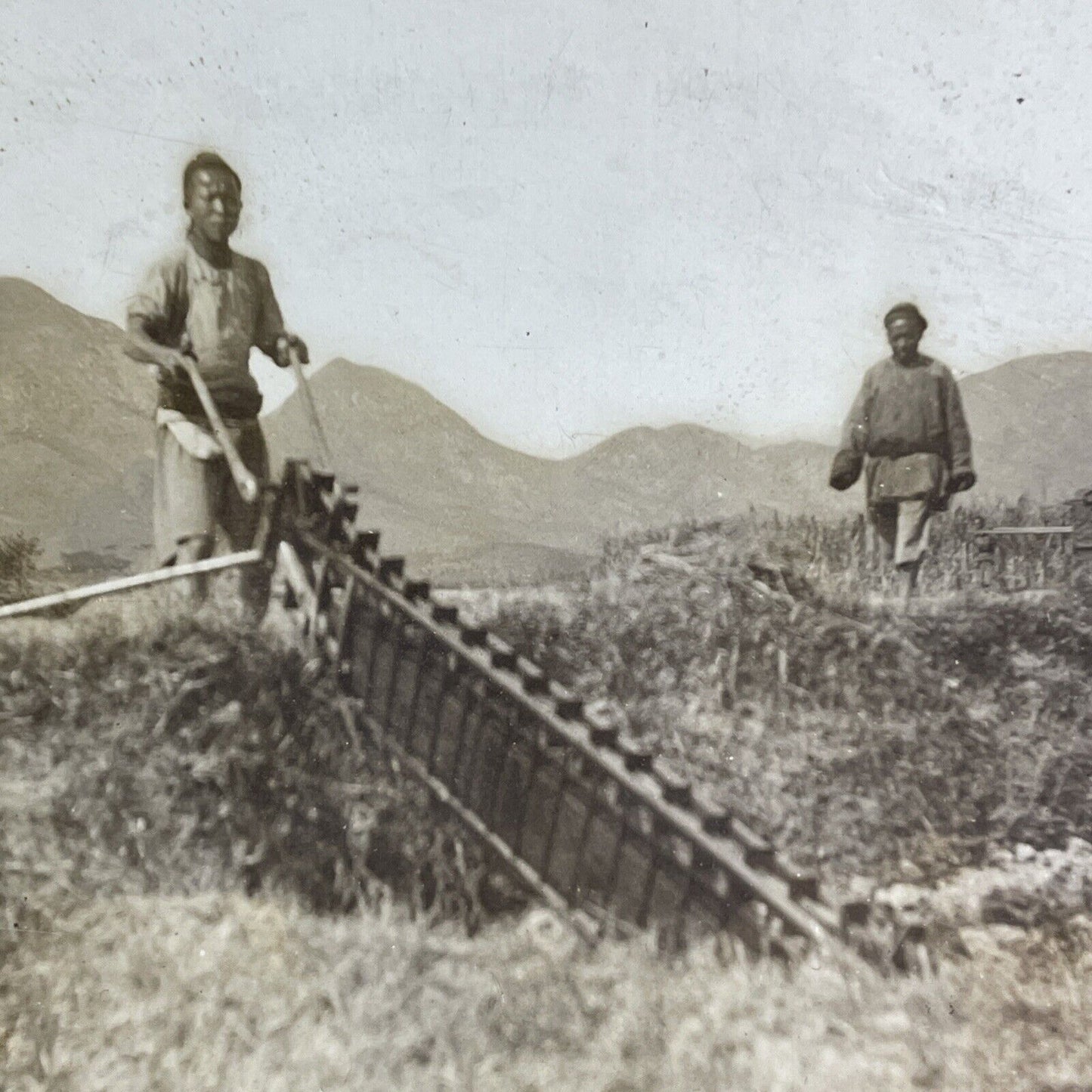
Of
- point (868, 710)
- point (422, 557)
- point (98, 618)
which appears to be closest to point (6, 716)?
point (98, 618)

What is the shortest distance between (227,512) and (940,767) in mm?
2453

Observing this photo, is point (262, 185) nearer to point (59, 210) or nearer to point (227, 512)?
point (59, 210)

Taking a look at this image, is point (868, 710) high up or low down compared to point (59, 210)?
down

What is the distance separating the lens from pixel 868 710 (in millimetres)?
3369

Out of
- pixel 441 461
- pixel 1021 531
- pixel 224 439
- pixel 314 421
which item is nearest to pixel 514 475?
pixel 441 461

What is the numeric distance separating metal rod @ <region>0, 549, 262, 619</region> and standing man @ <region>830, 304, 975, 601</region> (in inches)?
79.5

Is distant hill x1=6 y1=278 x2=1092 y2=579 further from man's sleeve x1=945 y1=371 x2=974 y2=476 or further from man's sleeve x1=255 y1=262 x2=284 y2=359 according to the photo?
man's sleeve x1=255 y1=262 x2=284 y2=359

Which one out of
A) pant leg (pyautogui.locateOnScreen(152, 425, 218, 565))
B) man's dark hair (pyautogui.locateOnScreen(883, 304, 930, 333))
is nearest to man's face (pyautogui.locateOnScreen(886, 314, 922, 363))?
man's dark hair (pyautogui.locateOnScreen(883, 304, 930, 333))

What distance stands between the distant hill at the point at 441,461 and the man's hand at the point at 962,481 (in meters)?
0.04

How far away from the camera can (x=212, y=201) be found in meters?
3.17

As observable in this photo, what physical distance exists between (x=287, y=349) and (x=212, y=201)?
19.8 inches

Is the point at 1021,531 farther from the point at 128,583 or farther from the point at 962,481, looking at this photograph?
the point at 128,583

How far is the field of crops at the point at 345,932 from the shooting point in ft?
9.64

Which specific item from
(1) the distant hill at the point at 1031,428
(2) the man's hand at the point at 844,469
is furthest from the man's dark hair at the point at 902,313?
(2) the man's hand at the point at 844,469
